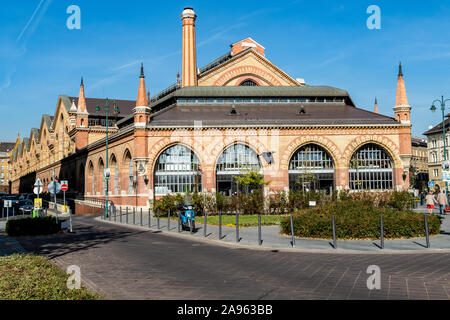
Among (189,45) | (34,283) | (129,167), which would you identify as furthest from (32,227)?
(189,45)

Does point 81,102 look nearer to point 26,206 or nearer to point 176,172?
point 26,206

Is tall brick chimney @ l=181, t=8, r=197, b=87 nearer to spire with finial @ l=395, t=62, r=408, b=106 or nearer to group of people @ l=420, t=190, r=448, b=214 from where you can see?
spire with finial @ l=395, t=62, r=408, b=106

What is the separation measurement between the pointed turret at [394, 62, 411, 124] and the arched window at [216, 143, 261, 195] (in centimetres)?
1351

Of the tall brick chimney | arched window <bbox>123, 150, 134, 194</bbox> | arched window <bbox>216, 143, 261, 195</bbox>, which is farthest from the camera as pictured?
the tall brick chimney

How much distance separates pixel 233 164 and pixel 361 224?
23.1 m

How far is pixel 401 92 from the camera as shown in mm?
41031

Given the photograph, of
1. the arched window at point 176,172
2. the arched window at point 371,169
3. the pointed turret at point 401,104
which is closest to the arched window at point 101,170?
the arched window at point 176,172

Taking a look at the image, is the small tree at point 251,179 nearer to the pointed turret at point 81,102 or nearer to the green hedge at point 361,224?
the green hedge at point 361,224

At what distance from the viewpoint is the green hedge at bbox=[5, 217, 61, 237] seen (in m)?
20.1

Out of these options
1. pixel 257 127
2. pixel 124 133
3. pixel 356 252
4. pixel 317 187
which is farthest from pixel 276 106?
pixel 356 252

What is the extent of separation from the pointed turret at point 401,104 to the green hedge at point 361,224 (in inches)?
943

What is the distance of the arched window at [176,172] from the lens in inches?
1545

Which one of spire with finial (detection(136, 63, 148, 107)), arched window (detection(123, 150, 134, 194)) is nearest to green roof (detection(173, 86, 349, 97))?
spire with finial (detection(136, 63, 148, 107))
